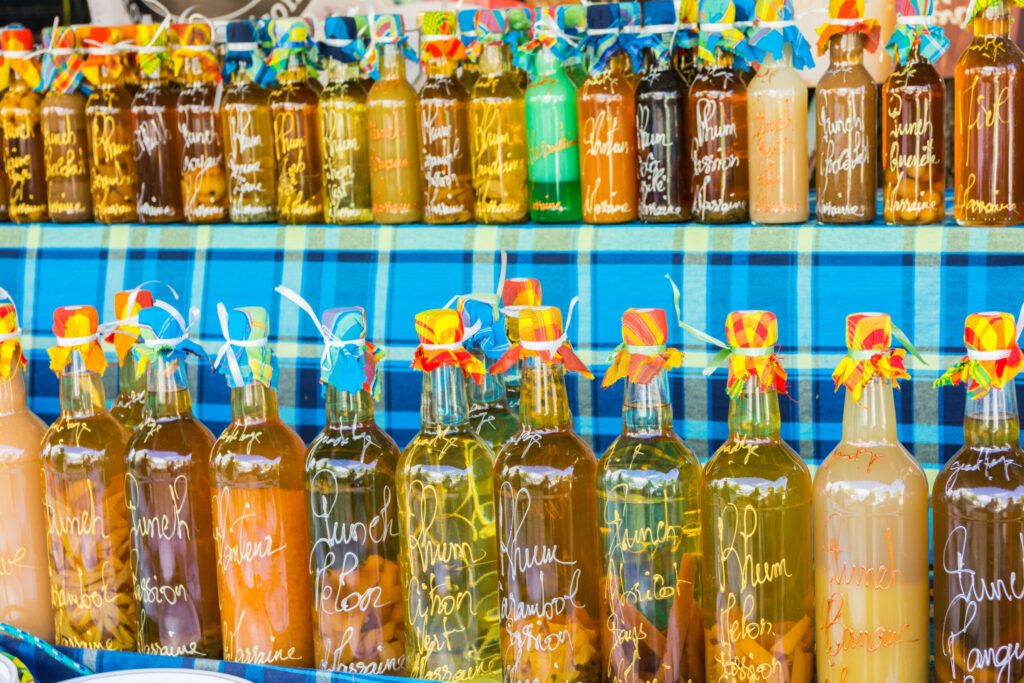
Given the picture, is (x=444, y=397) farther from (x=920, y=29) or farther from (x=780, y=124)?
(x=920, y=29)

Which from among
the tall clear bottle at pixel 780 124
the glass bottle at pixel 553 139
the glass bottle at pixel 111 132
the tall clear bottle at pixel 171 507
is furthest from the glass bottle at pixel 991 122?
the glass bottle at pixel 111 132

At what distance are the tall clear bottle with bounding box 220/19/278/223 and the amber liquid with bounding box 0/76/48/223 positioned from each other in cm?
29

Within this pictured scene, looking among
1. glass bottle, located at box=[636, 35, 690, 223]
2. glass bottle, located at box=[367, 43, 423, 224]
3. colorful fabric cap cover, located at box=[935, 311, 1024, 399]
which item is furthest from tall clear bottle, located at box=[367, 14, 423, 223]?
colorful fabric cap cover, located at box=[935, 311, 1024, 399]

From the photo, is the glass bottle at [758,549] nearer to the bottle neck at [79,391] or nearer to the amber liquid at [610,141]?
the amber liquid at [610,141]

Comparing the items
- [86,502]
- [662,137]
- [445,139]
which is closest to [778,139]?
[662,137]

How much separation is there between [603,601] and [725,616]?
108mm

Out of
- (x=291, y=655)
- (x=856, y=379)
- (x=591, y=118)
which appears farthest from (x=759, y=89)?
(x=291, y=655)

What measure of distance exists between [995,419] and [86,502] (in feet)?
2.88

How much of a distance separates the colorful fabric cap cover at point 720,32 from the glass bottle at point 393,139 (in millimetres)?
358

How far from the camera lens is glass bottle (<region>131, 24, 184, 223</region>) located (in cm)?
155

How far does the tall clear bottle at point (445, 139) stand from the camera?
4.67 ft

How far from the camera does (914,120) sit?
125 cm

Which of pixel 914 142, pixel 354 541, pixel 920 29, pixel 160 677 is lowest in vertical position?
pixel 160 677

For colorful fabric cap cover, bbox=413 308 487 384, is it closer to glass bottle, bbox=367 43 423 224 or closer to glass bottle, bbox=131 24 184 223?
glass bottle, bbox=367 43 423 224
